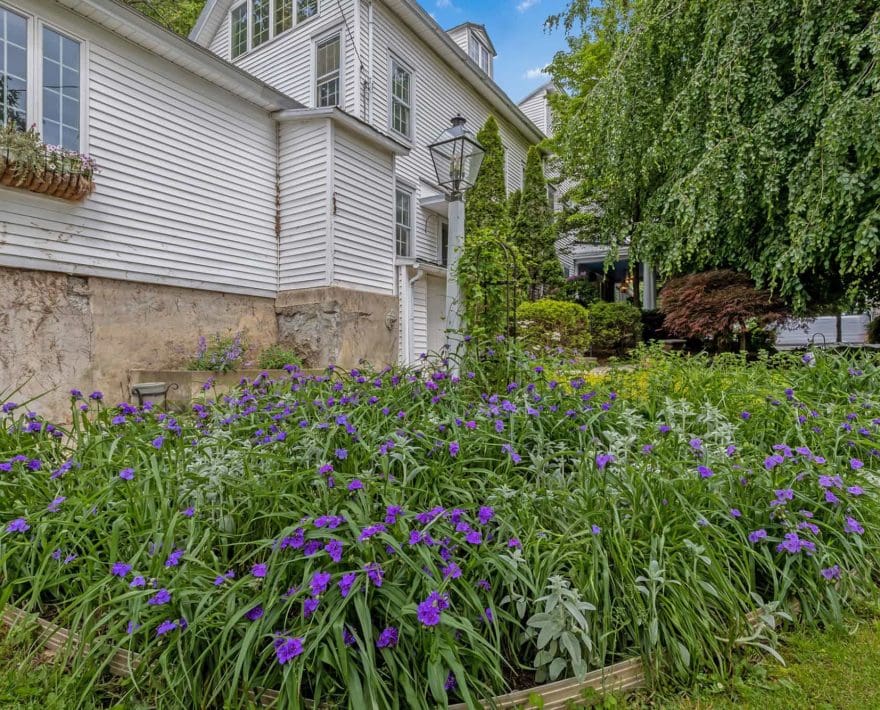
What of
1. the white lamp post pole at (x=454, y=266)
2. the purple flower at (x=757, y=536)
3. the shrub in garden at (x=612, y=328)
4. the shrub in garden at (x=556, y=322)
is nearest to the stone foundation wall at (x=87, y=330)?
the white lamp post pole at (x=454, y=266)

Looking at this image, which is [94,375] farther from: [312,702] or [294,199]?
[312,702]

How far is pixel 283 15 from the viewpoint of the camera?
963 cm

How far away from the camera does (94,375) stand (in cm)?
A: 528

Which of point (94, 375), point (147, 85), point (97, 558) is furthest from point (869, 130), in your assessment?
point (94, 375)

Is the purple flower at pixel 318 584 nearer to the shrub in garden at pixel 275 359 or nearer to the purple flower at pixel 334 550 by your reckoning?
the purple flower at pixel 334 550

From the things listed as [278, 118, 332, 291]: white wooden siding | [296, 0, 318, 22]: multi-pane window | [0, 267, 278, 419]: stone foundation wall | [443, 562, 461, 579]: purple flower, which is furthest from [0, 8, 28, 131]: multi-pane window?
[443, 562, 461, 579]: purple flower

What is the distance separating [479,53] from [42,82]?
12237 millimetres

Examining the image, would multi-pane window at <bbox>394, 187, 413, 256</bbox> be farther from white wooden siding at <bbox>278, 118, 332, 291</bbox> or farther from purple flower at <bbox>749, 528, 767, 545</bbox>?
purple flower at <bbox>749, 528, 767, 545</bbox>

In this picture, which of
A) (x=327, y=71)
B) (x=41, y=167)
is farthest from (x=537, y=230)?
(x=41, y=167)

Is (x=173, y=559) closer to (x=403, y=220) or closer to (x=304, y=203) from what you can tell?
(x=304, y=203)

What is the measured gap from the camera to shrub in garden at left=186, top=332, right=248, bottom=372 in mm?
6160

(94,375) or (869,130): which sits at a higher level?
(869,130)

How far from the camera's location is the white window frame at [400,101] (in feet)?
31.1

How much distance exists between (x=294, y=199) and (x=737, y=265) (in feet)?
22.8
